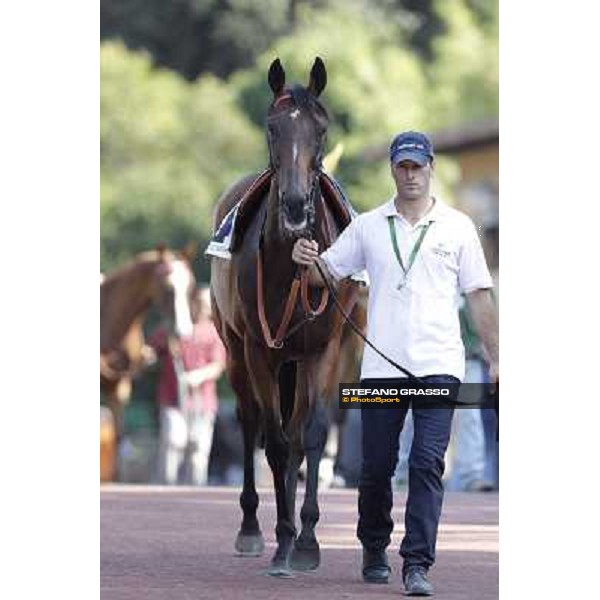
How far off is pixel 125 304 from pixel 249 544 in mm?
11321

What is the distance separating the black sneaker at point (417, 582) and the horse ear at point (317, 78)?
2313 mm

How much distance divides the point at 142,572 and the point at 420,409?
1.71 m

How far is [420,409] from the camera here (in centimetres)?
1026

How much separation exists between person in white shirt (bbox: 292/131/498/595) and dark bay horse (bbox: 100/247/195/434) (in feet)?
41.1

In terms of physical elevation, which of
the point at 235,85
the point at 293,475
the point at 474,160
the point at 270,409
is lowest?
the point at 293,475

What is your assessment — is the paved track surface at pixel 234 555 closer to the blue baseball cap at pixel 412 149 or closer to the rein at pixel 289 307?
the rein at pixel 289 307

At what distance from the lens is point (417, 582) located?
1012 centimetres

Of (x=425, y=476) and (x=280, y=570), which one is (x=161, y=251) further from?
(x=425, y=476)

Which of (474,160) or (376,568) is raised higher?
(474,160)

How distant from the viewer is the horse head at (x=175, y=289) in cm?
2236

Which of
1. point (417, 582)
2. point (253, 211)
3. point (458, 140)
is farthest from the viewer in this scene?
point (458, 140)

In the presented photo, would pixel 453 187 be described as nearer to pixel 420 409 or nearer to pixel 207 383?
pixel 207 383

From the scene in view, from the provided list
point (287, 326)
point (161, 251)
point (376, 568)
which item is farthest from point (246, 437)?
point (161, 251)
